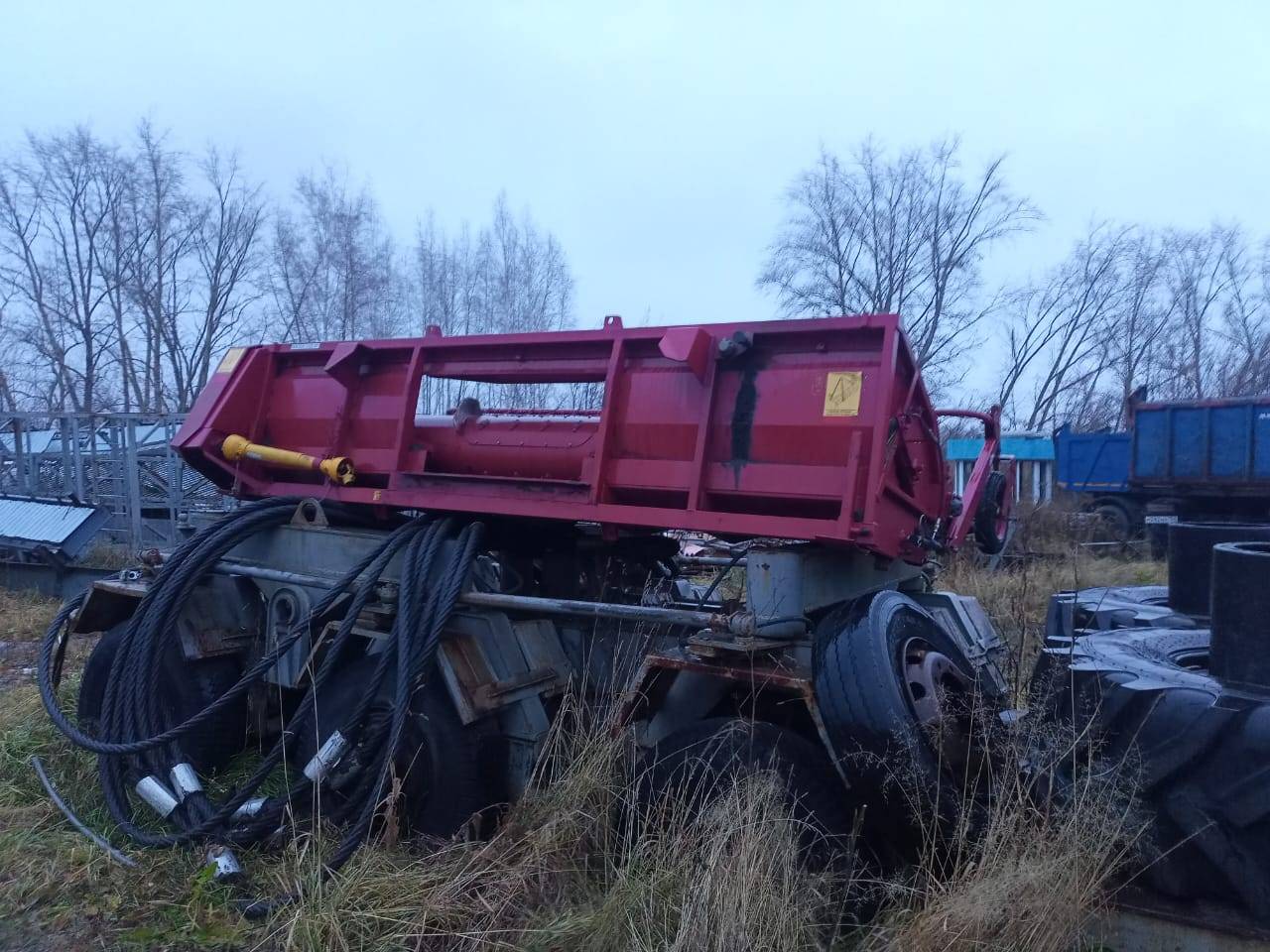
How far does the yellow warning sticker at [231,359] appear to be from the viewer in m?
5.82

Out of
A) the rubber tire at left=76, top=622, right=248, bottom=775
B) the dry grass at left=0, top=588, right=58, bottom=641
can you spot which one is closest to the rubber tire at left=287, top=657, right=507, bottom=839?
the rubber tire at left=76, top=622, right=248, bottom=775

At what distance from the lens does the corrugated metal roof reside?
10.8 m

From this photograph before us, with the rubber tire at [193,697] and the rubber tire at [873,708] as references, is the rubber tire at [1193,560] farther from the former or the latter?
the rubber tire at [193,697]

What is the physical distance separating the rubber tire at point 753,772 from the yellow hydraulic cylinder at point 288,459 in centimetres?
237

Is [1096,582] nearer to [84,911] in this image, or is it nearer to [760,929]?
[760,929]

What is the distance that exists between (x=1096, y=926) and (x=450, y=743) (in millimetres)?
2529

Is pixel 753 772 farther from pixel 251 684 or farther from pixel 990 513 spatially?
pixel 251 684

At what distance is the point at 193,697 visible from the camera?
519cm

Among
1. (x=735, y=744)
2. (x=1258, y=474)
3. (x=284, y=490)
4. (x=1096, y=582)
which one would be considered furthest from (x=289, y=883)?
(x=1258, y=474)

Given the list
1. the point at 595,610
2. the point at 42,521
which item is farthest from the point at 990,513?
the point at 42,521

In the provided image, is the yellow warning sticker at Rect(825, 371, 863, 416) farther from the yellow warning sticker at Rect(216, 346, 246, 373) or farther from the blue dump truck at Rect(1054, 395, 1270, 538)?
the blue dump truck at Rect(1054, 395, 1270, 538)

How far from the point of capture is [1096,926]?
312 cm

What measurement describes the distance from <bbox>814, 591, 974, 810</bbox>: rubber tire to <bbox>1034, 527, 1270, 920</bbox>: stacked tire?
0.52 m

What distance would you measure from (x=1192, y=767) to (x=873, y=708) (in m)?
0.96
